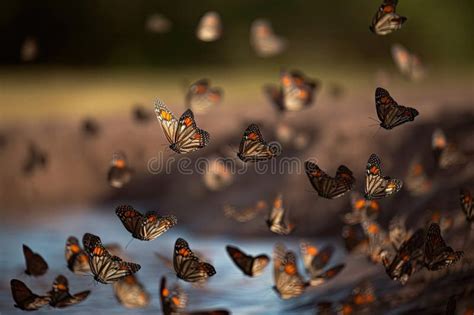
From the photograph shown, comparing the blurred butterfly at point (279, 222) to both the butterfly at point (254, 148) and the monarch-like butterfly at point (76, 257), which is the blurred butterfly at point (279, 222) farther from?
the monarch-like butterfly at point (76, 257)

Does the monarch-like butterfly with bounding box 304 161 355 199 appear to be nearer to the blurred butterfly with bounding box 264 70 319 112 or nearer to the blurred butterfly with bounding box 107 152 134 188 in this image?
the blurred butterfly with bounding box 264 70 319 112

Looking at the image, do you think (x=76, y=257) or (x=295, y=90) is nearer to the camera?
(x=76, y=257)

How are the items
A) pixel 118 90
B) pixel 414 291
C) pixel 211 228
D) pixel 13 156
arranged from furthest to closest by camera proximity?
pixel 118 90 < pixel 13 156 < pixel 211 228 < pixel 414 291

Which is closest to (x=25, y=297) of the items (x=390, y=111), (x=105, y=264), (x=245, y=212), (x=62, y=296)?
(x=62, y=296)

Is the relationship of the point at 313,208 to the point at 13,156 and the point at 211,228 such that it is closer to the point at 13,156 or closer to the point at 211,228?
the point at 211,228

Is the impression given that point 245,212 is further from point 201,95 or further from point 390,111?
point 390,111

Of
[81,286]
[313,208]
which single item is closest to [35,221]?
[313,208]

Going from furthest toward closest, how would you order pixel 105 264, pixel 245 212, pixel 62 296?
1. pixel 245 212
2. pixel 62 296
3. pixel 105 264
